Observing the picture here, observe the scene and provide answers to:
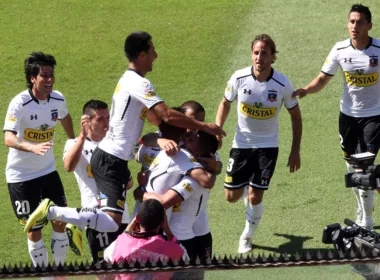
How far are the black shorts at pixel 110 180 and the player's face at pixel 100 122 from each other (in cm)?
37

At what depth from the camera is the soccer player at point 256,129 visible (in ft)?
28.8

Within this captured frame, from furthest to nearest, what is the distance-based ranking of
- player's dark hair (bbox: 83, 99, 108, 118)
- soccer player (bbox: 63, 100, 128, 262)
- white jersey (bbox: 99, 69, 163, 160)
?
player's dark hair (bbox: 83, 99, 108, 118)
soccer player (bbox: 63, 100, 128, 262)
white jersey (bbox: 99, 69, 163, 160)

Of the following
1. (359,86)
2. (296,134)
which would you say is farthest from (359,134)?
(296,134)

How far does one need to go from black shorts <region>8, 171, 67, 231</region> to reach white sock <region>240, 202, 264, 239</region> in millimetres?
1898

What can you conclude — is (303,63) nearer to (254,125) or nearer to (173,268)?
(254,125)

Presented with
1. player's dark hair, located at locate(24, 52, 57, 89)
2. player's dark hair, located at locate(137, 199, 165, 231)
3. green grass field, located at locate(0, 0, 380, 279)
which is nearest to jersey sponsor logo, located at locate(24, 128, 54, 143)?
player's dark hair, located at locate(24, 52, 57, 89)

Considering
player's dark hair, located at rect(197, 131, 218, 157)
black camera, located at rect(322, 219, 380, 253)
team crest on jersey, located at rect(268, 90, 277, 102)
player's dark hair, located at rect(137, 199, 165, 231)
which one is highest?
team crest on jersey, located at rect(268, 90, 277, 102)

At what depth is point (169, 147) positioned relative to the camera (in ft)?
22.7

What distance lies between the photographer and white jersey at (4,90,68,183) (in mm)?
8227

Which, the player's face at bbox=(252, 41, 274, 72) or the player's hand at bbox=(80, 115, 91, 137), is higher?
the player's face at bbox=(252, 41, 274, 72)

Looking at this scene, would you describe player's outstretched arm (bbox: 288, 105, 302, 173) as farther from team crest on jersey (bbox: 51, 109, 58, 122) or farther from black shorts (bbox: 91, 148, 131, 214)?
team crest on jersey (bbox: 51, 109, 58, 122)

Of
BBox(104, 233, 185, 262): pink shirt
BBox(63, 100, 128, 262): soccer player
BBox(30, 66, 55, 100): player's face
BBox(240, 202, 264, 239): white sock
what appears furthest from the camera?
BBox(240, 202, 264, 239): white sock

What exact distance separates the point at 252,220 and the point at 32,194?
7.41 feet

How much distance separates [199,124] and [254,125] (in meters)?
1.85
